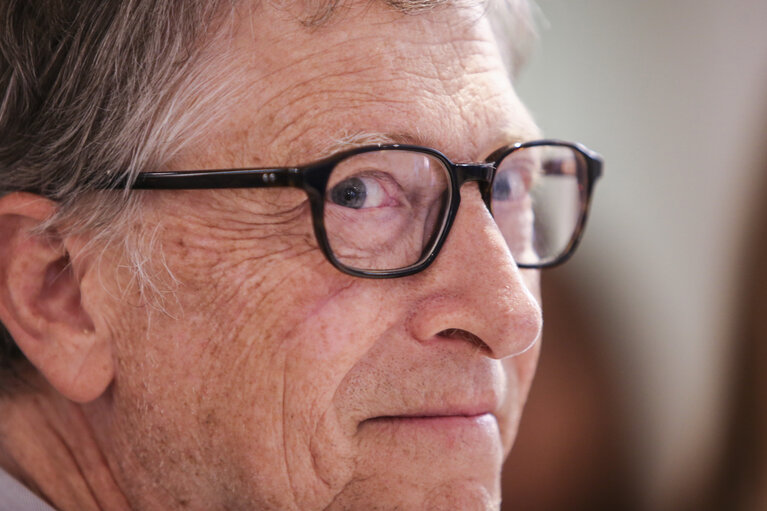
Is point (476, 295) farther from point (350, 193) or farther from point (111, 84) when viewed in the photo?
point (111, 84)

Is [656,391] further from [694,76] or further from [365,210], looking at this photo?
[365,210]

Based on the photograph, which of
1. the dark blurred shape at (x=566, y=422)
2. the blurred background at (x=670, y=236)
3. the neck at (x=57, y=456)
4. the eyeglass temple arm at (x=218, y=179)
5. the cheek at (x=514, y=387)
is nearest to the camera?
the eyeglass temple arm at (x=218, y=179)

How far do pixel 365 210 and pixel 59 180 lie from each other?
497 mm

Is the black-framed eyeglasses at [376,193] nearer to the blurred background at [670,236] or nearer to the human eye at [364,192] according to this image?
the human eye at [364,192]

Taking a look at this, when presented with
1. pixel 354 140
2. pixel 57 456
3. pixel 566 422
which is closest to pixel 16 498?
pixel 57 456

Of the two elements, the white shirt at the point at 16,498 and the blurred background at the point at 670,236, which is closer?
the white shirt at the point at 16,498

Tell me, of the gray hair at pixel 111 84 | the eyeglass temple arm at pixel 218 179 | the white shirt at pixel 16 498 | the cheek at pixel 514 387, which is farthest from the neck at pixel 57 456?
the cheek at pixel 514 387

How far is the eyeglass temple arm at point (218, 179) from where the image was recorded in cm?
109

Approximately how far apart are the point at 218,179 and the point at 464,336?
0.46 meters

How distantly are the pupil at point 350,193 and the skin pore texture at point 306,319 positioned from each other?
0.06 m

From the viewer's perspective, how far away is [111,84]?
112cm

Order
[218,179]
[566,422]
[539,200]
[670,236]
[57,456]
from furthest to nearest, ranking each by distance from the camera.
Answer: [670,236]
[566,422]
[539,200]
[57,456]
[218,179]

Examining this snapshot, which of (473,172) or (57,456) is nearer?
(473,172)

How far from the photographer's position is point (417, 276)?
115 centimetres
